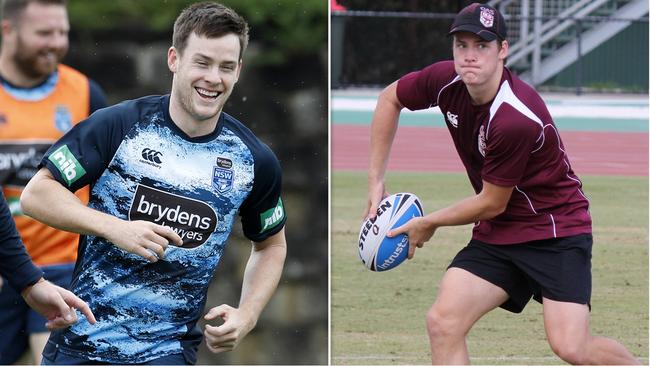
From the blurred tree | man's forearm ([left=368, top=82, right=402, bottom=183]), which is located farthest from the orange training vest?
man's forearm ([left=368, top=82, right=402, bottom=183])

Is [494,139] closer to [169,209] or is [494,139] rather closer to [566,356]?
[566,356]

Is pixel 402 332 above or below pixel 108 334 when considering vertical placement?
below

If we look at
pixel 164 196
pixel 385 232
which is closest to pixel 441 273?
pixel 385 232

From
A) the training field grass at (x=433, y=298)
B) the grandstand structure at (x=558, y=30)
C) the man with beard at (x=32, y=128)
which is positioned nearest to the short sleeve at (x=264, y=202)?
the man with beard at (x=32, y=128)

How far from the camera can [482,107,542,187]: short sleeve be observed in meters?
4.55

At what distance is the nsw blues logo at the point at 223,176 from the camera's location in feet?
12.6

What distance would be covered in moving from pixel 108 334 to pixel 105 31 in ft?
7.30

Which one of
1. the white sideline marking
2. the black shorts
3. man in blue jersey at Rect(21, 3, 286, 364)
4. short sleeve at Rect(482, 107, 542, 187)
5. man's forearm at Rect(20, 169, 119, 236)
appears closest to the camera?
man's forearm at Rect(20, 169, 119, 236)

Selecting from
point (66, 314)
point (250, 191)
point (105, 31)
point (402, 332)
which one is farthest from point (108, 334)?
point (402, 332)

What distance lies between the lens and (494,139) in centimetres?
458

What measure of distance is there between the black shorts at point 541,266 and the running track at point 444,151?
8497 millimetres

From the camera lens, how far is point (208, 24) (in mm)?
3766

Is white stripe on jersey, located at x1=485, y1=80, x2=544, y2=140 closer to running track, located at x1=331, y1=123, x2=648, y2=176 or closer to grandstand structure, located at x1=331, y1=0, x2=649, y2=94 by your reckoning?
running track, located at x1=331, y1=123, x2=648, y2=176

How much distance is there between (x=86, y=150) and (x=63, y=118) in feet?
5.30
